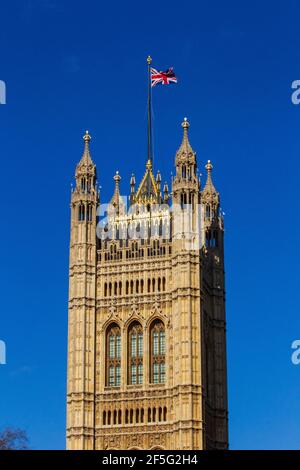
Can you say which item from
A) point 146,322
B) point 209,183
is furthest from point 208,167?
point 146,322

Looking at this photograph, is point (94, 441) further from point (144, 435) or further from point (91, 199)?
point (91, 199)

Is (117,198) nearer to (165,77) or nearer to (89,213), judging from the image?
(89,213)

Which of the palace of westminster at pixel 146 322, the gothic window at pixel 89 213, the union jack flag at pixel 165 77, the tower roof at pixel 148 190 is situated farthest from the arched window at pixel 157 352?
the union jack flag at pixel 165 77

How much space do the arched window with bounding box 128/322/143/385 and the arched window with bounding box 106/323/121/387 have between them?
856mm

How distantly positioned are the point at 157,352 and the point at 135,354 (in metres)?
1.74

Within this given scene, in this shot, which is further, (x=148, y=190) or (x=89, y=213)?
(x=148, y=190)

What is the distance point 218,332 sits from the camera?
9444 cm

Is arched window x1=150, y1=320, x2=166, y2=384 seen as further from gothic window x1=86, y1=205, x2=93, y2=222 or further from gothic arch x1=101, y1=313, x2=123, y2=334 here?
gothic window x1=86, y1=205, x2=93, y2=222

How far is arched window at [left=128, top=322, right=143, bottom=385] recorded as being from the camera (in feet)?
291

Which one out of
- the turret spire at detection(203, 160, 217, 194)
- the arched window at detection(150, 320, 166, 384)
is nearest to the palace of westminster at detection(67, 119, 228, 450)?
the arched window at detection(150, 320, 166, 384)

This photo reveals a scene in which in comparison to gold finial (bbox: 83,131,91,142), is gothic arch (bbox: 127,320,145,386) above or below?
below

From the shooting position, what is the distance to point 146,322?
89375 millimetres
